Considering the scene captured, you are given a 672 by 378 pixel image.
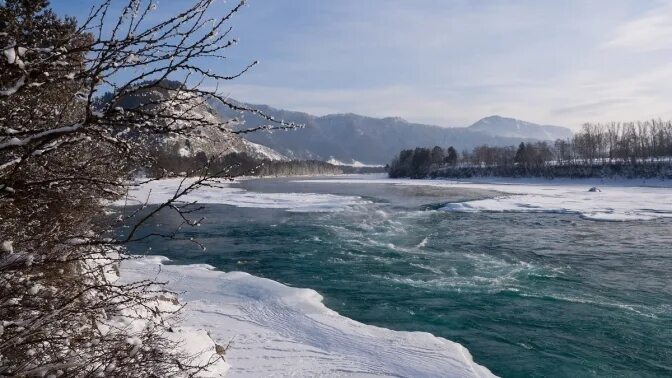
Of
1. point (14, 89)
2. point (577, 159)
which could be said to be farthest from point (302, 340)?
point (577, 159)

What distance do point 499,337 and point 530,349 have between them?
2.75 feet

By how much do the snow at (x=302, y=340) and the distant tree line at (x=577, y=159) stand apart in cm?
8199

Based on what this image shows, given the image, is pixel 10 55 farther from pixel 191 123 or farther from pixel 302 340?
pixel 302 340

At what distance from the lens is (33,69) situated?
8.22 feet

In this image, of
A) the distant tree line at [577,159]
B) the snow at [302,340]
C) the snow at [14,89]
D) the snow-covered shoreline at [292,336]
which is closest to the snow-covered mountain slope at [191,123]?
the snow at [14,89]

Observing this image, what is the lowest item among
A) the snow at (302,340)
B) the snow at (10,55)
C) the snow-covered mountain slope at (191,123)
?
the snow at (302,340)

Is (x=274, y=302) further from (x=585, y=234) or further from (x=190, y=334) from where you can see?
(x=585, y=234)

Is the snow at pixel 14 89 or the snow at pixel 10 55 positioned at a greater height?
the snow at pixel 10 55

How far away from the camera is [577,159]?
11112cm

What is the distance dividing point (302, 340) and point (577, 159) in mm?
118879

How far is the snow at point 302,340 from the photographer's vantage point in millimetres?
8586

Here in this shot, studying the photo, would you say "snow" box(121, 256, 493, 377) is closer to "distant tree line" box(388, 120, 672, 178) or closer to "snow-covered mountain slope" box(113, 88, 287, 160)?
Answer: "snow-covered mountain slope" box(113, 88, 287, 160)

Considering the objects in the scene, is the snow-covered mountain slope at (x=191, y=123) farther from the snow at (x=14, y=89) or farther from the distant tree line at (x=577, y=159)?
the distant tree line at (x=577, y=159)

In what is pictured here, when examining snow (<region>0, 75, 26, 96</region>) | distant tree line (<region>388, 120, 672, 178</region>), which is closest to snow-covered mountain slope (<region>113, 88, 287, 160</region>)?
snow (<region>0, 75, 26, 96</region>)
